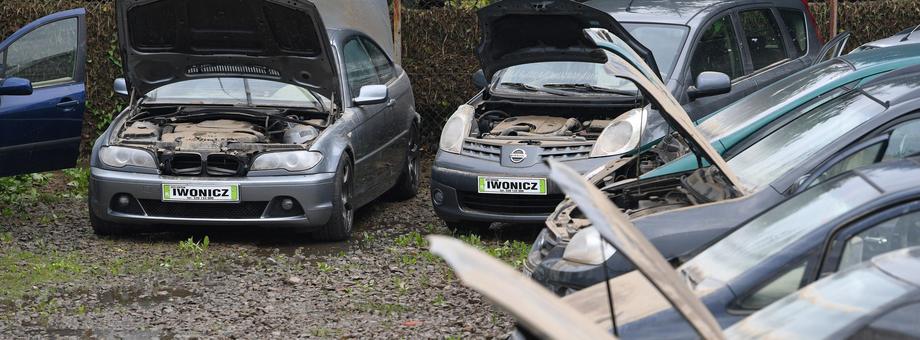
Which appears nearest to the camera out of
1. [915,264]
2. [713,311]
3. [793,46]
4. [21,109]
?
[915,264]

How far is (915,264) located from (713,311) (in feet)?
2.27

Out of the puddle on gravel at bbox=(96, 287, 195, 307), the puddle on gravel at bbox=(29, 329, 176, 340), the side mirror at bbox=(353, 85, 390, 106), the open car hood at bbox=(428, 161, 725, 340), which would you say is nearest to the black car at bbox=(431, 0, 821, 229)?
the side mirror at bbox=(353, 85, 390, 106)

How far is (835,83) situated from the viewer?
Result: 276 inches

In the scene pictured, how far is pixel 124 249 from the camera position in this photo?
29.5 feet

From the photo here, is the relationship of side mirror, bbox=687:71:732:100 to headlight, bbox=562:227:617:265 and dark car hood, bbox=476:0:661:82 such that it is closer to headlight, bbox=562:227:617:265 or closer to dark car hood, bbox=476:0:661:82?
dark car hood, bbox=476:0:661:82

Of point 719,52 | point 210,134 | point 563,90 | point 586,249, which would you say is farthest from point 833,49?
point 586,249

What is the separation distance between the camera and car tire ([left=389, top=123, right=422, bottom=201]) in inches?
433

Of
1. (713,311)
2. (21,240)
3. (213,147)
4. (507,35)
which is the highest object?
(713,311)

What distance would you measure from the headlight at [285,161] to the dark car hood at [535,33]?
1654 mm

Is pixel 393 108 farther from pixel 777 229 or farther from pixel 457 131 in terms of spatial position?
pixel 777 229

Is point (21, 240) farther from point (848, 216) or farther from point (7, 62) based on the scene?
point (848, 216)

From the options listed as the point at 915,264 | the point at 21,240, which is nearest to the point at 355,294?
the point at 21,240

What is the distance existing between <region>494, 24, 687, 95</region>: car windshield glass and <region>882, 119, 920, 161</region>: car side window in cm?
374

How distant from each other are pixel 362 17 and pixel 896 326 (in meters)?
8.59
